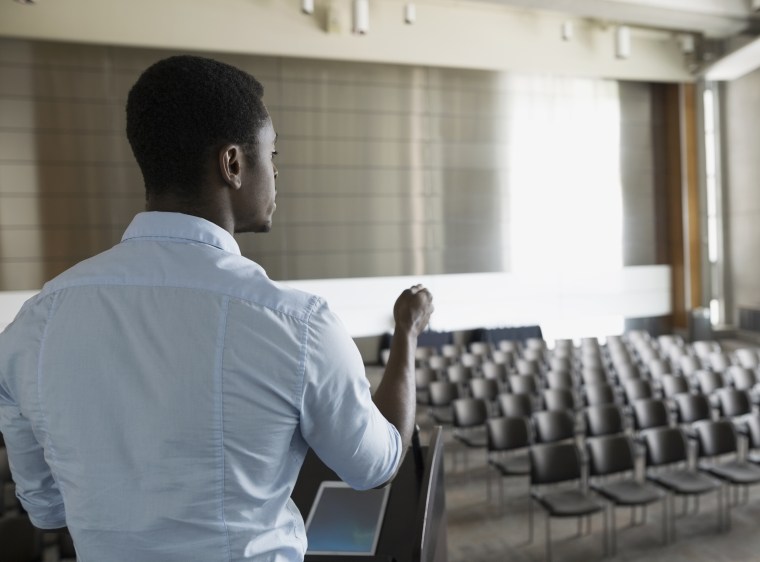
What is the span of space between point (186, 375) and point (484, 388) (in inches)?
261

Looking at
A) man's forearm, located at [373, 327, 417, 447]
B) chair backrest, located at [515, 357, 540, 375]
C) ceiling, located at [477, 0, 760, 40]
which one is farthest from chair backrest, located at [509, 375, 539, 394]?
man's forearm, located at [373, 327, 417, 447]

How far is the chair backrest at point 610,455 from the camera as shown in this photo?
5.00 m

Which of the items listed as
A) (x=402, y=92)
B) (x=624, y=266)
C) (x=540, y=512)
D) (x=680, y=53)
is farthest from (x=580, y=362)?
(x=680, y=53)

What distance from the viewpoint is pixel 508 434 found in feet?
18.3

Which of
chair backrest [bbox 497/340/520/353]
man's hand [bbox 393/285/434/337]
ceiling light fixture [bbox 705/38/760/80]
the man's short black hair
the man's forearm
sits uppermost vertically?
ceiling light fixture [bbox 705/38/760/80]

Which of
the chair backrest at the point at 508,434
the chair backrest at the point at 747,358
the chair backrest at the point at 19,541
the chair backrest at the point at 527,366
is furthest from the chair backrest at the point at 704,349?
the chair backrest at the point at 19,541

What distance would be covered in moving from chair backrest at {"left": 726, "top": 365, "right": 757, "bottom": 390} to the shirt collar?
7.90 metres

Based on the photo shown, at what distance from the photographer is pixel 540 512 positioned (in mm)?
5379

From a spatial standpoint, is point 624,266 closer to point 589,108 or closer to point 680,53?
point 589,108

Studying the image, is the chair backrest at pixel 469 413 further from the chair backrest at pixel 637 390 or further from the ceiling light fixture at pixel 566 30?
the ceiling light fixture at pixel 566 30

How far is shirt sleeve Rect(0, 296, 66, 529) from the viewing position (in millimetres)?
917

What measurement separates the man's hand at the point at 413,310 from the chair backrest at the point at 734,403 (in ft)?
20.3

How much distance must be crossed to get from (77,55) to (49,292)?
1114cm

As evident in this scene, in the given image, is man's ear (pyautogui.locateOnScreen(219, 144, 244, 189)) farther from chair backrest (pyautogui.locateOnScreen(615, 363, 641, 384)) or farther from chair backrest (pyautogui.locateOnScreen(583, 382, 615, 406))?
chair backrest (pyautogui.locateOnScreen(615, 363, 641, 384))
